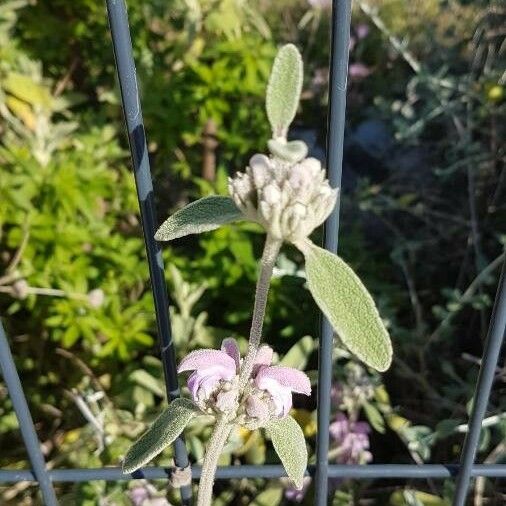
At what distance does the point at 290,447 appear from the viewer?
2.38 ft

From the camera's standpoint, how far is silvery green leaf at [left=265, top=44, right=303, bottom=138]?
2.02ft

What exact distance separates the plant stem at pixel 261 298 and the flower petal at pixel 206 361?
15 millimetres

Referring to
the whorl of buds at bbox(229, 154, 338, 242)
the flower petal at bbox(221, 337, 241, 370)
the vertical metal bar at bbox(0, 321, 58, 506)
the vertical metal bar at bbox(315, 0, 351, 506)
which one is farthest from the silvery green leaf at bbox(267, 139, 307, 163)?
the vertical metal bar at bbox(0, 321, 58, 506)

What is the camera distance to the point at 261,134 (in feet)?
6.27

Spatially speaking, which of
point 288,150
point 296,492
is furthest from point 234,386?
point 296,492

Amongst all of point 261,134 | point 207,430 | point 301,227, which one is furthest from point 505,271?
point 261,134

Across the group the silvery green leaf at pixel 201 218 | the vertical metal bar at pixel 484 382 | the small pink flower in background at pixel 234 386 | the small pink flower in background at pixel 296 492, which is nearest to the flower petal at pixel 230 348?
the small pink flower in background at pixel 234 386

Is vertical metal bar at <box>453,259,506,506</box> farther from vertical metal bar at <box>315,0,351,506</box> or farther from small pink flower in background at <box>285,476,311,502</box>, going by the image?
small pink flower in background at <box>285,476,311,502</box>

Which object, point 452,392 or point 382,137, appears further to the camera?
point 382,137

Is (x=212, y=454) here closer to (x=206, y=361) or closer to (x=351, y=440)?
(x=206, y=361)

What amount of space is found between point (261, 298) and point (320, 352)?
0.24m

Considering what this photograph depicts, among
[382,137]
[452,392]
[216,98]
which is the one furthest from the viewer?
[382,137]

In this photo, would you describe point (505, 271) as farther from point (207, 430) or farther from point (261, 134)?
point (261, 134)

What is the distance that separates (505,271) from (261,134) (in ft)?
4.06
